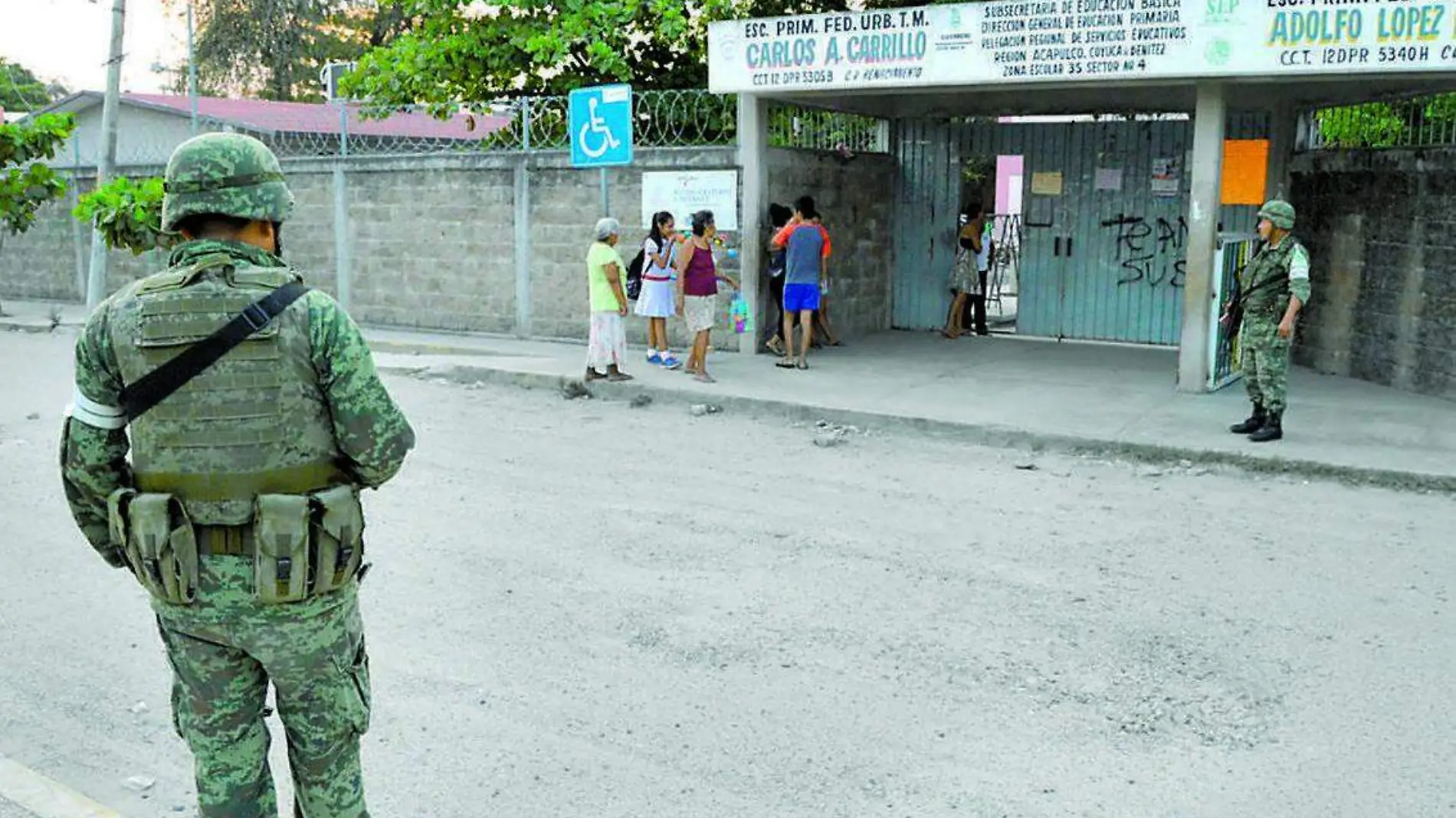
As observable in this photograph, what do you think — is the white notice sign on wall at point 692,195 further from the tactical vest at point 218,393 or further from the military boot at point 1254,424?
the tactical vest at point 218,393

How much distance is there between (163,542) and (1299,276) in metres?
7.68

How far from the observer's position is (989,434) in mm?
9320

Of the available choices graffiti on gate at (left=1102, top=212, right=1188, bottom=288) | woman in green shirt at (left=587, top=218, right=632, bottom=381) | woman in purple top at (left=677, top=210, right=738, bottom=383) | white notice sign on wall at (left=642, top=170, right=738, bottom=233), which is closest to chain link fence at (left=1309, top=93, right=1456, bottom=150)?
graffiti on gate at (left=1102, top=212, right=1188, bottom=288)

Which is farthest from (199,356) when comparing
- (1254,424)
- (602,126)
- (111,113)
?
(111,113)

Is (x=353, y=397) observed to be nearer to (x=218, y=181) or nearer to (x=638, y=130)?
(x=218, y=181)

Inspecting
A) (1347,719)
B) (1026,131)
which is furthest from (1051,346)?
(1347,719)

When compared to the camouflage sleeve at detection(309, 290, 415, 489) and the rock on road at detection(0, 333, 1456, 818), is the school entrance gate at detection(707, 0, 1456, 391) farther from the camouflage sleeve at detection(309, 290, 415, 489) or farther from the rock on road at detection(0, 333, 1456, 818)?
the camouflage sleeve at detection(309, 290, 415, 489)

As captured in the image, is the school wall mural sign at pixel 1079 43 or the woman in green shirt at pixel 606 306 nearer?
the school wall mural sign at pixel 1079 43

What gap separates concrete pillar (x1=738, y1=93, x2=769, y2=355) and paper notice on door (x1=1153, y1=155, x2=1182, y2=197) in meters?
4.31

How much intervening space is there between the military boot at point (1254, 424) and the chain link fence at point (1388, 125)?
3212 millimetres

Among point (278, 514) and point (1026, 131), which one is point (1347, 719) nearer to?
point (278, 514)

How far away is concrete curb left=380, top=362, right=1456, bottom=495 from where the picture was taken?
26.3ft

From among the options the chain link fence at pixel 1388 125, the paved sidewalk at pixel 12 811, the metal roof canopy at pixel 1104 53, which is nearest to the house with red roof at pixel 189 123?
the metal roof canopy at pixel 1104 53

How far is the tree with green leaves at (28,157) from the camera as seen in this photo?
747cm
